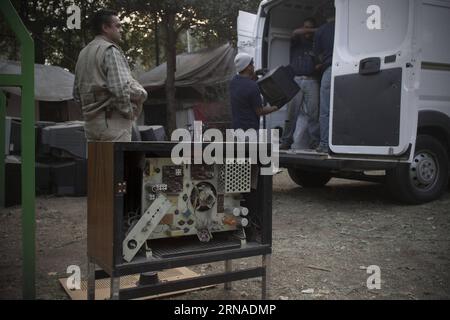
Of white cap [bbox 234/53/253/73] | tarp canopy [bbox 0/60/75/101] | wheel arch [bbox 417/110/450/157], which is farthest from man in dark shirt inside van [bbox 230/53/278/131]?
tarp canopy [bbox 0/60/75/101]

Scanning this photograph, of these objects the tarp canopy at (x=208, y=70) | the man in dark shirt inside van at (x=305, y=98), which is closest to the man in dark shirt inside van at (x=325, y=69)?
the man in dark shirt inside van at (x=305, y=98)

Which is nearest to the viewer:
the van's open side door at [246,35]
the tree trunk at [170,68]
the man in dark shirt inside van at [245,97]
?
the man in dark shirt inside van at [245,97]

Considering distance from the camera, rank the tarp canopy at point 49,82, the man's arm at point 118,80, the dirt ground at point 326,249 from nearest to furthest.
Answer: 1. the dirt ground at point 326,249
2. the man's arm at point 118,80
3. the tarp canopy at point 49,82

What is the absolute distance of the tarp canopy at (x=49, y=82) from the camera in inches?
483

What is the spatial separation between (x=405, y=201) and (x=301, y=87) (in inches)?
81.8

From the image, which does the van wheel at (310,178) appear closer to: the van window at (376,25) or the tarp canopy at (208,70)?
the van window at (376,25)

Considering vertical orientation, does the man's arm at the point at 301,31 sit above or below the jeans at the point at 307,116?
above

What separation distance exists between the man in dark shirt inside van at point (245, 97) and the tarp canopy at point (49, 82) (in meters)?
8.54

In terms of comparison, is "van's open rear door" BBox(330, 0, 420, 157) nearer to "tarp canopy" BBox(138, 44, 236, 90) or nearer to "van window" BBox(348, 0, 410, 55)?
"van window" BBox(348, 0, 410, 55)

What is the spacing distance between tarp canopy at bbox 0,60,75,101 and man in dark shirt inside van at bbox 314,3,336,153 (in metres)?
8.64

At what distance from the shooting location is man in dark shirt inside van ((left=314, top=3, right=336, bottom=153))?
557 centimetres

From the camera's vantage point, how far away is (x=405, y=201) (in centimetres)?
505

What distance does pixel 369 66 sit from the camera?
480cm
